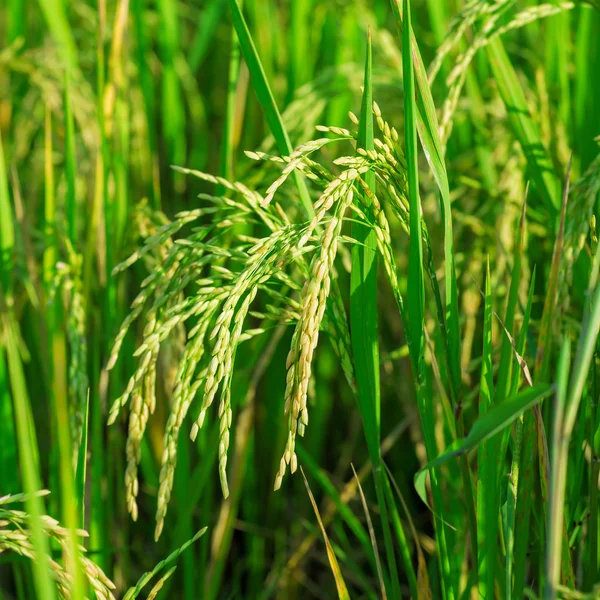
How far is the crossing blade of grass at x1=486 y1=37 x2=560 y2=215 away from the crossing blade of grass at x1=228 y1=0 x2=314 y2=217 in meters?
0.48

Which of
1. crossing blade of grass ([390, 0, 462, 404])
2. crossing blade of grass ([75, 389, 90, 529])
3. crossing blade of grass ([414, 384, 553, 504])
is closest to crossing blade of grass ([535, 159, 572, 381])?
crossing blade of grass ([390, 0, 462, 404])

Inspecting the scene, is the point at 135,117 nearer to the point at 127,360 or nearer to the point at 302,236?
the point at 127,360

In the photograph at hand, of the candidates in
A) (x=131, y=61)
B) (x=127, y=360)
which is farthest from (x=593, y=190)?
(x=131, y=61)

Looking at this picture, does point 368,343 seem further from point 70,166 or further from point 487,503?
point 70,166

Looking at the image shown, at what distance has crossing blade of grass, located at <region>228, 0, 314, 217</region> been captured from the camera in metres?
0.96

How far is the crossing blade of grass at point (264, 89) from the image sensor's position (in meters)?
0.96

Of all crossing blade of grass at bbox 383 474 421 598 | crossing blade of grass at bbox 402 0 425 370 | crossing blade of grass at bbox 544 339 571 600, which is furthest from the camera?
crossing blade of grass at bbox 383 474 421 598

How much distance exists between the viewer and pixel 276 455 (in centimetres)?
164

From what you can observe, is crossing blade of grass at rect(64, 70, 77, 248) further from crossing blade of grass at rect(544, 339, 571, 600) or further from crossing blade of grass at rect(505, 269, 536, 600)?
crossing blade of grass at rect(544, 339, 571, 600)

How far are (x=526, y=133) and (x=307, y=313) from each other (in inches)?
29.4

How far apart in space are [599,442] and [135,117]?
4.18 feet

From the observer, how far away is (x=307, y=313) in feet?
2.26

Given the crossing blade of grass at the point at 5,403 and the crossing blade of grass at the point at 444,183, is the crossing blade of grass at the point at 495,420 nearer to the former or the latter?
the crossing blade of grass at the point at 444,183

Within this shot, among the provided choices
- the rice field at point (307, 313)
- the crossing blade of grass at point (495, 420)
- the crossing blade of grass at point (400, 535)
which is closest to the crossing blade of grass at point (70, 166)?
the rice field at point (307, 313)
